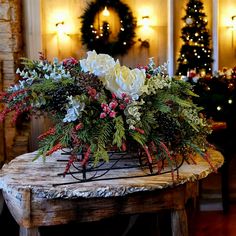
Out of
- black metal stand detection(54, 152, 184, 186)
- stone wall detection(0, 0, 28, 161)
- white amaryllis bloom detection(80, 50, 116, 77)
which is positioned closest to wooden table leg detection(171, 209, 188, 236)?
black metal stand detection(54, 152, 184, 186)

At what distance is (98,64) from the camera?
1.89 metres

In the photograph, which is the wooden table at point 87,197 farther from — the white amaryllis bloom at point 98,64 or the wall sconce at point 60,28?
the wall sconce at point 60,28

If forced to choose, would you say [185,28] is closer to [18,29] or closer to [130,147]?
[18,29]

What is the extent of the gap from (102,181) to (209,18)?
200 inches

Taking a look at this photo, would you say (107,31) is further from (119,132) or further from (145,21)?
(119,132)

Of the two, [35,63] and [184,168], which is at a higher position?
[35,63]

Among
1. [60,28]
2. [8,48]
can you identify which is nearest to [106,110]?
[8,48]

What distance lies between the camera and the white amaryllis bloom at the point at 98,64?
6.19ft

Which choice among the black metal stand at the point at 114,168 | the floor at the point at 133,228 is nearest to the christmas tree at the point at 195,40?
the floor at the point at 133,228

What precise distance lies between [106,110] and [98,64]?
8.8 inches

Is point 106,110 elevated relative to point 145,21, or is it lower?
lower

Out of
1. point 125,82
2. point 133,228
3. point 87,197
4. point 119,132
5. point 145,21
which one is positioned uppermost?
point 145,21

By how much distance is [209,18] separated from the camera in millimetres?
6410

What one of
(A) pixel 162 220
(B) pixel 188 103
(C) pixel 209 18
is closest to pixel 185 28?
(C) pixel 209 18
